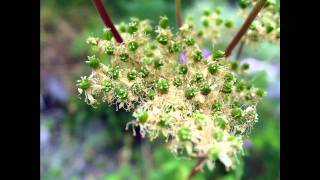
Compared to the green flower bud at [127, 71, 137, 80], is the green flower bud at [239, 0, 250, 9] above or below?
above

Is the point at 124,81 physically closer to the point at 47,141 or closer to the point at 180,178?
the point at 180,178

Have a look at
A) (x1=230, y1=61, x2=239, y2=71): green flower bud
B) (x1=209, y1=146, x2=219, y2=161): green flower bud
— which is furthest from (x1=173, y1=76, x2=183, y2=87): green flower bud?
(x1=230, y1=61, x2=239, y2=71): green flower bud

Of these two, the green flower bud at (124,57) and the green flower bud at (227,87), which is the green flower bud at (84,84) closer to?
the green flower bud at (124,57)

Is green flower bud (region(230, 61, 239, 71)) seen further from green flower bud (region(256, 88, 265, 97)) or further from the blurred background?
the blurred background

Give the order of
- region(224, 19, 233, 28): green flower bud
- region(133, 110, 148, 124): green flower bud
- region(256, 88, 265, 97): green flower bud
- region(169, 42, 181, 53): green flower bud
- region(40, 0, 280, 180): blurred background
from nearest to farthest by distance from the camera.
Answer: region(133, 110, 148, 124): green flower bud → region(169, 42, 181, 53): green flower bud → region(256, 88, 265, 97): green flower bud → region(224, 19, 233, 28): green flower bud → region(40, 0, 280, 180): blurred background

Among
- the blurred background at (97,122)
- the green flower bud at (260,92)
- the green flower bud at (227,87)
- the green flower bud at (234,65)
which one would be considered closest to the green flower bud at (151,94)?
the green flower bud at (227,87)

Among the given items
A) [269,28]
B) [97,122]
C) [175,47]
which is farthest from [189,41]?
[97,122]

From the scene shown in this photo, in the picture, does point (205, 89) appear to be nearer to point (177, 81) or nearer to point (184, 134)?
point (177, 81)

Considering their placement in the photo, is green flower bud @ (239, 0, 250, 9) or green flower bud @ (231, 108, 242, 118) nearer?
green flower bud @ (231, 108, 242, 118)

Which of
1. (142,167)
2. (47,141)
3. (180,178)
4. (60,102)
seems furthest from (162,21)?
(60,102)
